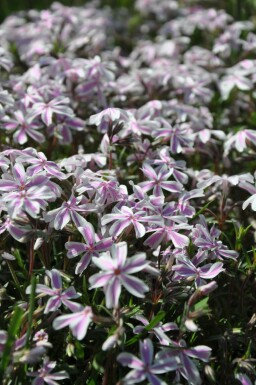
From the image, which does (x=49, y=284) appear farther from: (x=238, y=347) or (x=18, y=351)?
(x=238, y=347)

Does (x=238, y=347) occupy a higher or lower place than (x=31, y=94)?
lower

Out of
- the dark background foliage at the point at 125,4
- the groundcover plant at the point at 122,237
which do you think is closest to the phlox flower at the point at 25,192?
the groundcover plant at the point at 122,237

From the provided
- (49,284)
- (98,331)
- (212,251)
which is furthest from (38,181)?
(212,251)

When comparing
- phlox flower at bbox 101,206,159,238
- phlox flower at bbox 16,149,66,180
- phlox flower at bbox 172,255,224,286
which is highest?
phlox flower at bbox 16,149,66,180

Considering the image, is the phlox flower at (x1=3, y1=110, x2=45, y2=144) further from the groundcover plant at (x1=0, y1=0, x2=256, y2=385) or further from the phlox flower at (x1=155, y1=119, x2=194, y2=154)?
the phlox flower at (x1=155, y1=119, x2=194, y2=154)

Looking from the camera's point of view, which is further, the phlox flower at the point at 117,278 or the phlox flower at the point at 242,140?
the phlox flower at the point at 242,140

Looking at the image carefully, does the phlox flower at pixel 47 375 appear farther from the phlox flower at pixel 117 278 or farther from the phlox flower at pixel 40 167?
the phlox flower at pixel 40 167

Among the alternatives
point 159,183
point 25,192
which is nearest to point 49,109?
point 159,183

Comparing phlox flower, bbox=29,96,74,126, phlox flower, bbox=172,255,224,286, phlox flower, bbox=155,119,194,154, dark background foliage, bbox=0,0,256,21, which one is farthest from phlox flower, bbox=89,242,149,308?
dark background foliage, bbox=0,0,256,21
